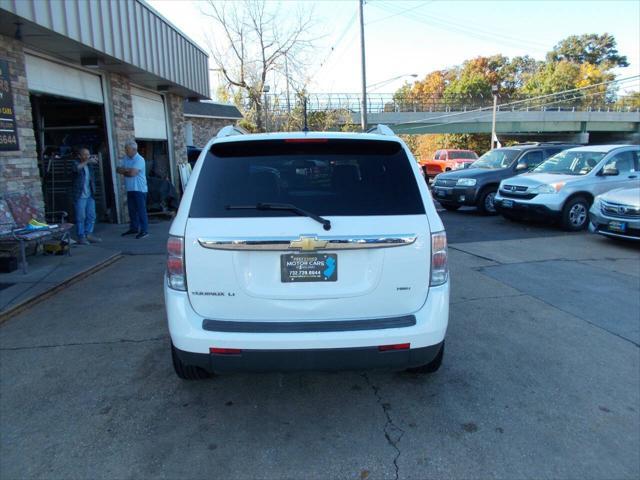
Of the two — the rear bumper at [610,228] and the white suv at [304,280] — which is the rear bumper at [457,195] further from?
the white suv at [304,280]

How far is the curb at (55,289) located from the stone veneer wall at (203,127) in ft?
59.3

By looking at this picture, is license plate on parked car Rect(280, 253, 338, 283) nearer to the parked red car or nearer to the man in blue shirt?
the man in blue shirt

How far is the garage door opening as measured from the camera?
33.2ft

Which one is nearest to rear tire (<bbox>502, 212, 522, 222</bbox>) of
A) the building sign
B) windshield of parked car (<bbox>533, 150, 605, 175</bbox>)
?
windshield of parked car (<bbox>533, 150, 605, 175</bbox>)

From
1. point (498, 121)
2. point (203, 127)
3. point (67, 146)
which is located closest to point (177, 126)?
point (67, 146)

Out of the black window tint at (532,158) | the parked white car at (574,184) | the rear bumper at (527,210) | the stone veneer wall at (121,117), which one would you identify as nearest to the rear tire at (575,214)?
the parked white car at (574,184)

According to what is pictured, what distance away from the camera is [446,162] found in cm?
2784

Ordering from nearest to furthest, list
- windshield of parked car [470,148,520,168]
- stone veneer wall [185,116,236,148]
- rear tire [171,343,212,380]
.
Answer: rear tire [171,343,212,380]
windshield of parked car [470,148,520,168]
stone veneer wall [185,116,236,148]

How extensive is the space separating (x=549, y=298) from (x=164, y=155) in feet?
38.0

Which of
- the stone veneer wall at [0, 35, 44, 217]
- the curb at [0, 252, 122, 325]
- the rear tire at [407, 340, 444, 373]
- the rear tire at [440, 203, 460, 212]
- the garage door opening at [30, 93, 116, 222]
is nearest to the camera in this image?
the rear tire at [407, 340, 444, 373]

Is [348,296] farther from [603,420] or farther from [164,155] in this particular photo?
[164,155]

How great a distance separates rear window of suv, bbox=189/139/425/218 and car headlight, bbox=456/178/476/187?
404 inches

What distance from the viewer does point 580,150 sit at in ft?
37.3

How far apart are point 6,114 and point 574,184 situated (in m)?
10.8
